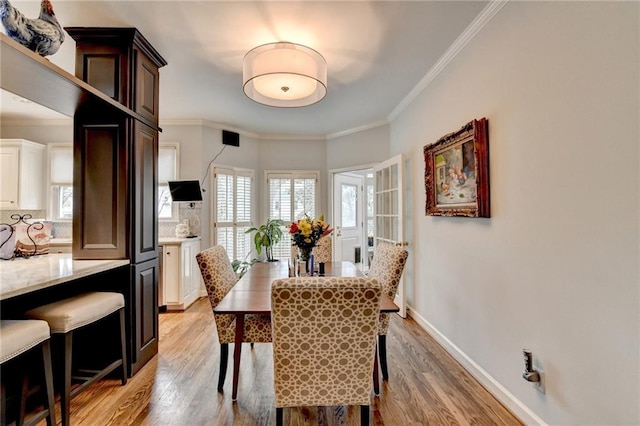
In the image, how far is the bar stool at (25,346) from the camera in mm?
1341

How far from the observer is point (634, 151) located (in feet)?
3.76

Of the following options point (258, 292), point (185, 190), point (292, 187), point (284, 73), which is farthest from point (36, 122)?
point (258, 292)

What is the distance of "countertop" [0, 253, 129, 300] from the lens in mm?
1419

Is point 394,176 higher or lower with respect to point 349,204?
higher

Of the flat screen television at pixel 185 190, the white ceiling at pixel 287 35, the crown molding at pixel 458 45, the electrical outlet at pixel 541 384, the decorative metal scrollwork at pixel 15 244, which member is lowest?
the electrical outlet at pixel 541 384

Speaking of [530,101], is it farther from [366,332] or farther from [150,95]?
[150,95]

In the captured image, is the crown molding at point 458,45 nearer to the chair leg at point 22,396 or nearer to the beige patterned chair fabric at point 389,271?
the beige patterned chair fabric at point 389,271

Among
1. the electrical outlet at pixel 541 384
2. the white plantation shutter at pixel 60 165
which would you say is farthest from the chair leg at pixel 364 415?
the white plantation shutter at pixel 60 165

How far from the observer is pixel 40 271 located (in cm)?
177

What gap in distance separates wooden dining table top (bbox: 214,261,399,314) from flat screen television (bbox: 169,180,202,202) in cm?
175

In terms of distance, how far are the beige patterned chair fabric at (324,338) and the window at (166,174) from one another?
3.61 metres

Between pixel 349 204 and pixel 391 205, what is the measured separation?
213 centimetres

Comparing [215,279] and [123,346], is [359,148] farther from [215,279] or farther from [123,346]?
[123,346]

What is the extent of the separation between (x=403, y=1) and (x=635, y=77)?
1.36 metres
